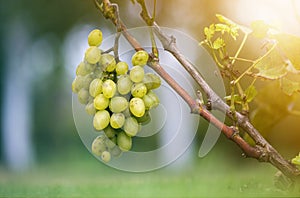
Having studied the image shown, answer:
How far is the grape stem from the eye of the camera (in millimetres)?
371

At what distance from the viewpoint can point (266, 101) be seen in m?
0.57

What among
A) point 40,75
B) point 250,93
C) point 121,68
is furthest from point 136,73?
point 40,75

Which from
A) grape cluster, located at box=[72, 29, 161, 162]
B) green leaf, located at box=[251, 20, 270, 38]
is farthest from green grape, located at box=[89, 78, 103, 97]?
green leaf, located at box=[251, 20, 270, 38]

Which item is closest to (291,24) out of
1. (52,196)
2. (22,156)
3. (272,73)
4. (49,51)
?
(272,73)

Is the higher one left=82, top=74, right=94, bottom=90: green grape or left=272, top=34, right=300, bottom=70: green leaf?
left=82, top=74, right=94, bottom=90: green grape

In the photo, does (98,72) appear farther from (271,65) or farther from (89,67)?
(271,65)

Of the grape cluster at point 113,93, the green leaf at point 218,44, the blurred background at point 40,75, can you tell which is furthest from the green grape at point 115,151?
the blurred background at point 40,75

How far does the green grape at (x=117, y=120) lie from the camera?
38 cm

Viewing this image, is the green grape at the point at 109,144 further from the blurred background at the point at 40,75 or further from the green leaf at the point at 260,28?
the blurred background at the point at 40,75

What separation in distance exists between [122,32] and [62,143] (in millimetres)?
2974

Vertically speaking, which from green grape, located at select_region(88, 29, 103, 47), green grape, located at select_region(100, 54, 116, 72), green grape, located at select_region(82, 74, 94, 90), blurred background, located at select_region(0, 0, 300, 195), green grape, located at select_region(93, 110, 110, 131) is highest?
green grape, located at select_region(88, 29, 103, 47)

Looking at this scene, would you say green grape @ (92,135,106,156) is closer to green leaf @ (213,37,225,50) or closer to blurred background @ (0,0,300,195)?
green leaf @ (213,37,225,50)

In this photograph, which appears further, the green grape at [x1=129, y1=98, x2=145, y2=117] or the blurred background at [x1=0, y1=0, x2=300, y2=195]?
the blurred background at [x1=0, y1=0, x2=300, y2=195]

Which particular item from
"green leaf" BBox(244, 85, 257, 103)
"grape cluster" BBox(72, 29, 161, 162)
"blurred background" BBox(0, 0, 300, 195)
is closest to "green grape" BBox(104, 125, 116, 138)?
"grape cluster" BBox(72, 29, 161, 162)
